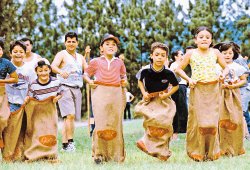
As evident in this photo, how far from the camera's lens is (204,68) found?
7.08 metres

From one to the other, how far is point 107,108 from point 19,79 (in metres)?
1.58

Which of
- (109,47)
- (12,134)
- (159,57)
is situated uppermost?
(109,47)

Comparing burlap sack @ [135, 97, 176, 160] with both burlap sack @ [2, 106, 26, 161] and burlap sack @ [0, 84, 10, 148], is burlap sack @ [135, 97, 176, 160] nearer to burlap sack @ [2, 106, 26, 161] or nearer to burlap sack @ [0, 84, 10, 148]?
burlap sack @ [2, 106, 26, 161]

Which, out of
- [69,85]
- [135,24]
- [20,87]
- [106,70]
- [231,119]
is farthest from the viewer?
[135,24]

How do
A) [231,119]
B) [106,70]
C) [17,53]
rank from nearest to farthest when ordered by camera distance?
1. [106,70]
2. [17,53]
3. [231,119]

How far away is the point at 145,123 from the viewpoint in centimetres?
717

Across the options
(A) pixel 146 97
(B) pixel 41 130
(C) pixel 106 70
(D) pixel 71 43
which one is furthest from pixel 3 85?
(D) pixel 71 43

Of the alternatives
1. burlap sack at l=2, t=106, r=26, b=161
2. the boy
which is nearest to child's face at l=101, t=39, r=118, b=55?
burlap sack at l=2, t=106, r=26, b=161

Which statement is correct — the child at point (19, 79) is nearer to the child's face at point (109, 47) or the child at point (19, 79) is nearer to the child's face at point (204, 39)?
the child's face at point (109, 47)

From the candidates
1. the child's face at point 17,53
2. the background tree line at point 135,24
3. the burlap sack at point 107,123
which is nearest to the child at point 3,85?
Answer: the child's face at point 17,53

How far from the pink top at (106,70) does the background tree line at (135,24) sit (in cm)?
1884

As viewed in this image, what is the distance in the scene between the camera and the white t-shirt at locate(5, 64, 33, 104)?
7729 mm

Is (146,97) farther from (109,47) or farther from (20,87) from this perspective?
(20,87)

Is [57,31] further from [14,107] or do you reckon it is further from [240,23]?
[14,107]
